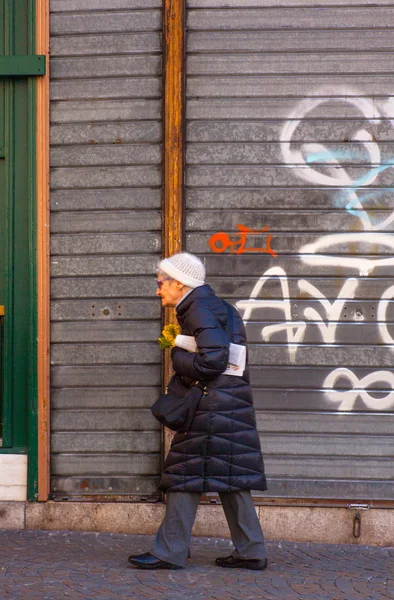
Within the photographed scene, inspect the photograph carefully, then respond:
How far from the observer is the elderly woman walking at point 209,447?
230 inches

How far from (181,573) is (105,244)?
2.52 metres

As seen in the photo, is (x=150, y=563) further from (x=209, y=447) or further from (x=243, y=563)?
(x=209, y=447)

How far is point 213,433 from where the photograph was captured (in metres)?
5.86

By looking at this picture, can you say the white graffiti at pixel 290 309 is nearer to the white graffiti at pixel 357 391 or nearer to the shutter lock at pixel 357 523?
the white graffiti at pixel 357 391

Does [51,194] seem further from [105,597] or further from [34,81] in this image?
[105,597]

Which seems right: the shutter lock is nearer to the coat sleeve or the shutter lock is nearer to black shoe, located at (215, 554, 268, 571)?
black shoe, located at (215, 554, 268, 571)

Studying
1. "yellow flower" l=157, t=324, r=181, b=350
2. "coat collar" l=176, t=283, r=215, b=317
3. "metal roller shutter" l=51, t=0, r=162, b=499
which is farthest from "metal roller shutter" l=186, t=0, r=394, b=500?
A: "coat collar" l=176, t=283, r=215, b=317

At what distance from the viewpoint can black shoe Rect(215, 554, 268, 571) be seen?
5.97 m

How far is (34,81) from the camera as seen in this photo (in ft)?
24.1

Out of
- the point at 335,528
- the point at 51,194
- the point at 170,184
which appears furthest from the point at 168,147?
the point at 335,528

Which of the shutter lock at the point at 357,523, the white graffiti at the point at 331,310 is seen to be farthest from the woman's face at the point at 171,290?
the shutter lock at the point at 357,523

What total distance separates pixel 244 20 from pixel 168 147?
1.05m

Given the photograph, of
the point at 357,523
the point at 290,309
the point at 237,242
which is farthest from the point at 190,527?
the point at 237,242

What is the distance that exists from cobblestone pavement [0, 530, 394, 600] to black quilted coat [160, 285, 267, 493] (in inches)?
21.3
